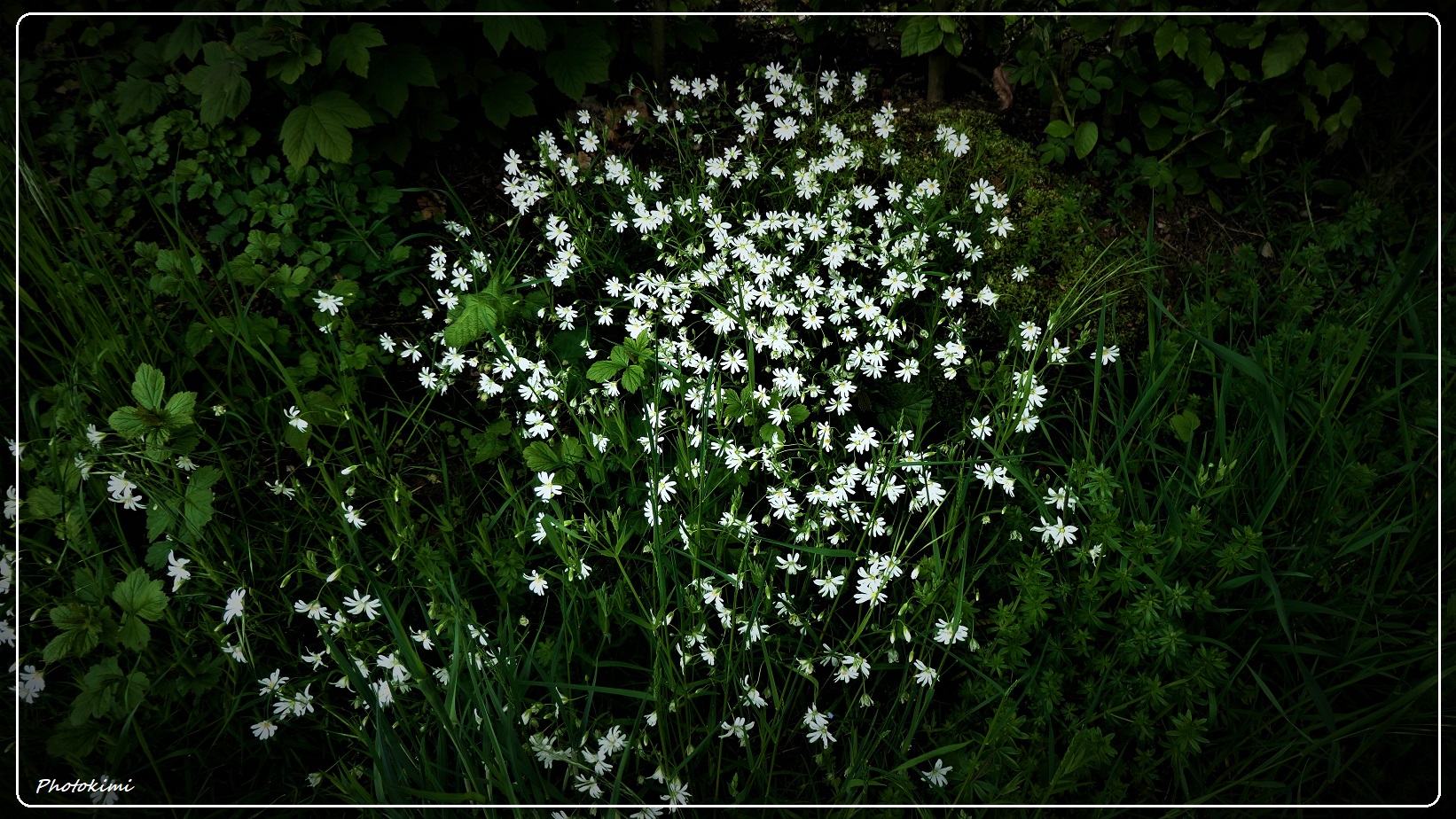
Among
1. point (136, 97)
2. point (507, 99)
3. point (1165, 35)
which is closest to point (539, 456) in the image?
point (507, 99)

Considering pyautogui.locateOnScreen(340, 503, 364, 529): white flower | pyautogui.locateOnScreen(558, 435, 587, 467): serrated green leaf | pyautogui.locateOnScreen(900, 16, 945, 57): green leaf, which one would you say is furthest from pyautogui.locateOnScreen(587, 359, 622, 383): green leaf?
pyautogui.locateOnScreen(900, 16, 945, 57): green leaf

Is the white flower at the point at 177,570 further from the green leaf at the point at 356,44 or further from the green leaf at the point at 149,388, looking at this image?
the green leaf at the point at 356,44

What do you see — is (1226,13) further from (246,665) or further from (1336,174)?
(246,665)

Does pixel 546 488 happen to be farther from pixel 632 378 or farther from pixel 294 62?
pixel 294 62

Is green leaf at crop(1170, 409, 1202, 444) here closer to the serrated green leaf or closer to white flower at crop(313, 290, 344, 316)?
the serrated green leaf

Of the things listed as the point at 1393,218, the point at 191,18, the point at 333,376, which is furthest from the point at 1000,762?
the point at 191,18

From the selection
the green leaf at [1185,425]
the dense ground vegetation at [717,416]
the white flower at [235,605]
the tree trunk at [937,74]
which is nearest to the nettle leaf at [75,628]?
the dense ground vegetation at [717,416]

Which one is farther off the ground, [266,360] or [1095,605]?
[266,360]

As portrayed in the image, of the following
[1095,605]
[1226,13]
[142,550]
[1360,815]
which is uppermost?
[1226,13]
